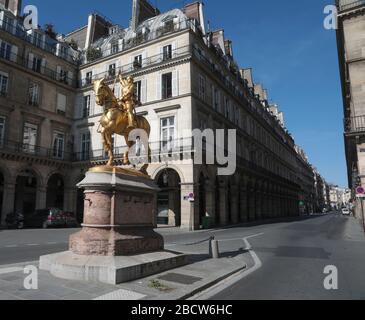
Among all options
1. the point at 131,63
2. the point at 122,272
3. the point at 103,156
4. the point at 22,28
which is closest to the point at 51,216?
the point at 103,156

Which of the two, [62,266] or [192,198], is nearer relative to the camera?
[62,266]

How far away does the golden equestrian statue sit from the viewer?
8391 millimetres

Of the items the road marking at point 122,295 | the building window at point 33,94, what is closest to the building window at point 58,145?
the building window at point 33,94

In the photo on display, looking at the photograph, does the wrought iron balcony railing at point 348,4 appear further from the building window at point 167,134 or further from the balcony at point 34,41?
the balcony at point 34,41

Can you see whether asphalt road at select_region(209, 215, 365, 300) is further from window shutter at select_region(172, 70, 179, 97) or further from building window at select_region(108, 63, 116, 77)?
building window at select_region(108, 63, 116, 77)

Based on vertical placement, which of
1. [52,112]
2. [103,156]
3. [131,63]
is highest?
[131,63]

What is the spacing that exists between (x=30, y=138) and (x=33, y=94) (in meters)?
4.27

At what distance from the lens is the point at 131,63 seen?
30734 millimetres

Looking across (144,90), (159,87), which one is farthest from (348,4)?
(144,90)

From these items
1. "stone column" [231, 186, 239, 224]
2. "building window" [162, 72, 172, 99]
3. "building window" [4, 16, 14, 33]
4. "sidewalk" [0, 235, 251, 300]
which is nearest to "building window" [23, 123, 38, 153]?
"building window" [4, 16, 14, 33]
